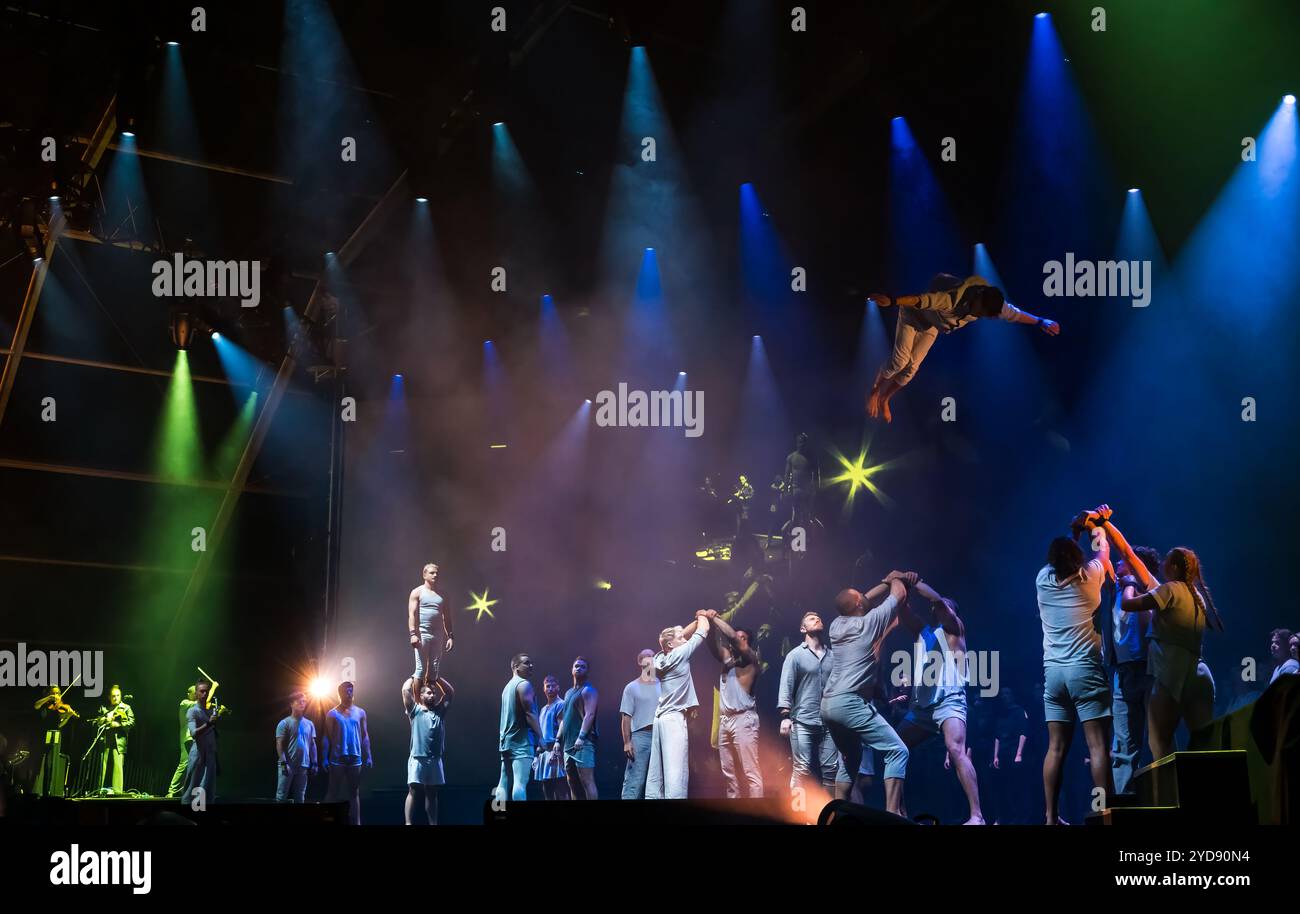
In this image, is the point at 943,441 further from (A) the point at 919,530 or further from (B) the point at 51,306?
(B) the point at 51,306

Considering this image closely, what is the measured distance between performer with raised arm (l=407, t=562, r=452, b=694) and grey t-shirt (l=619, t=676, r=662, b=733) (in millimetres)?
2762

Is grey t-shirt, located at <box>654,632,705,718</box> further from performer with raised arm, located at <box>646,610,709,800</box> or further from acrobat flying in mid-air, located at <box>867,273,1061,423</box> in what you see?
acrobat flying in mid-air, located at <box>867,273,1061,423</box>

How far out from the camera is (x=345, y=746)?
428 inches

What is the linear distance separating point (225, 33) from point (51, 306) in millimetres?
5358

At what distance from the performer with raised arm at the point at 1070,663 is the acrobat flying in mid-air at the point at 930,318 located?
2895mm

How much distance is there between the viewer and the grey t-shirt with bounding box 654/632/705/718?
9.55 m

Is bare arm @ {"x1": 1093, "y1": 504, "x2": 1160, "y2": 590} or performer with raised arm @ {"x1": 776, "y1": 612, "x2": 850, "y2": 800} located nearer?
bare arm @ {"x1": 1093, "y1": 504, "x2": 1160, "y2": 590}

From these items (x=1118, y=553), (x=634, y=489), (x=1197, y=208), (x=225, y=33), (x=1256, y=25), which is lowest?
(x=1118, y=553)

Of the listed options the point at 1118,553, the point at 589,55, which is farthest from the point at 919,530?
the point at 589,55

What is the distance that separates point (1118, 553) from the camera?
27.8 ft

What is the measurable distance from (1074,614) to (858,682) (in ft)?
5.39

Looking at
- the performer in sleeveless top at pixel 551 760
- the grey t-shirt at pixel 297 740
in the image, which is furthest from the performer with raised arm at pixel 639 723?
the grey t-shirt at pixel 297 740

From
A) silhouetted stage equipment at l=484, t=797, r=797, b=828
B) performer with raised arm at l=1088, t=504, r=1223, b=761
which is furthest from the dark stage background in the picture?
silhouetted stage equipment at l=484, t=797, r=797, b=828

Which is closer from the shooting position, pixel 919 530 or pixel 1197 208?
pixel 1197 208
